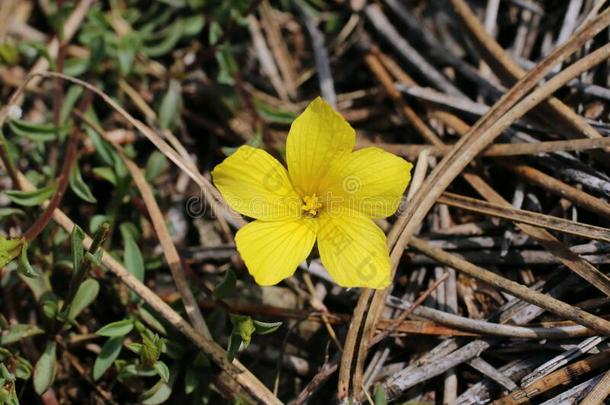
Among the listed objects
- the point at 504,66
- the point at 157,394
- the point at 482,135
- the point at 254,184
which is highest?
the point at 504,66

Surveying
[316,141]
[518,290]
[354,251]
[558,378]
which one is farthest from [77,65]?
[558,378]

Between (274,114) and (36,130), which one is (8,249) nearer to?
(36,130)

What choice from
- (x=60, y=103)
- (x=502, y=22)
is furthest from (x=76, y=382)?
(x=502, y=22)

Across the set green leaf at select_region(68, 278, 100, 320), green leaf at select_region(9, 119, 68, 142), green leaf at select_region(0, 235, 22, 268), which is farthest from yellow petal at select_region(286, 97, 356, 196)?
green leaf at select_region(9, 119, 68, 142)

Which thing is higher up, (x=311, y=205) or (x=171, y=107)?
(x=171, y=107)

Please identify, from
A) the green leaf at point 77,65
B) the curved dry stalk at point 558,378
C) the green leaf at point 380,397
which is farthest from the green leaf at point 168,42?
the curved dry stalk at point 558,378

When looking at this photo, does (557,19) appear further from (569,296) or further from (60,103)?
(60,103)

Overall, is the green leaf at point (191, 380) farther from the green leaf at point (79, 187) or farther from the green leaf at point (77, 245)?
the green leaf at point (79, 187)

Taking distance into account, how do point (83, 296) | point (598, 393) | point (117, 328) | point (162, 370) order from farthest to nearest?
1. point (83, 296)
2. point (117, 328)
3. point (162, 370)
4. point (598, 393)
